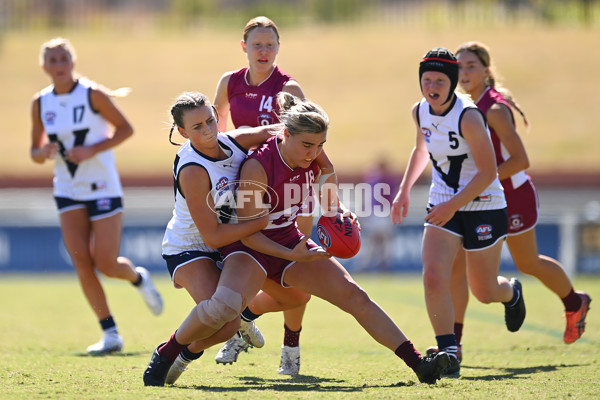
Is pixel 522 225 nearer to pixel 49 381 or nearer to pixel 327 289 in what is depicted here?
pixel 327 289

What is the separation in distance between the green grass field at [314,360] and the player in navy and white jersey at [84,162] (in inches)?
25.9

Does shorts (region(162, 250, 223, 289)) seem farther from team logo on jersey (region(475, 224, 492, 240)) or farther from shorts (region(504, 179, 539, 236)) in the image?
shorts (region(504, 179, 539, 236))

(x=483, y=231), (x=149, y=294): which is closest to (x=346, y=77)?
(x=149, y=294)

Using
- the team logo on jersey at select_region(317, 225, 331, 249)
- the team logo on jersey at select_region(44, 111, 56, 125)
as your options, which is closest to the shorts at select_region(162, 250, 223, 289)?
the team logo on jersey at select_region(317, 225, 331, 249)

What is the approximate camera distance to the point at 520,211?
5879 millimetres

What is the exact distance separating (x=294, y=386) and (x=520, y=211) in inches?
89.8

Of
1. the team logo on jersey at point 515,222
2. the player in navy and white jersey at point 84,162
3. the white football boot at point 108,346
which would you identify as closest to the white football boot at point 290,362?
the white football boot at point 108,346

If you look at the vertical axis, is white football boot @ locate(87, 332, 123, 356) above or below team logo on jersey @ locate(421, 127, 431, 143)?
below

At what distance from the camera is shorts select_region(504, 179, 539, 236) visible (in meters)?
5.87

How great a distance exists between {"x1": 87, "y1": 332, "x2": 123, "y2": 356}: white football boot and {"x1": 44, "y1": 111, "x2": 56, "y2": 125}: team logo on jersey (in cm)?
179

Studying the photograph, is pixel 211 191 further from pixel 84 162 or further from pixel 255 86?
pixel 84 162

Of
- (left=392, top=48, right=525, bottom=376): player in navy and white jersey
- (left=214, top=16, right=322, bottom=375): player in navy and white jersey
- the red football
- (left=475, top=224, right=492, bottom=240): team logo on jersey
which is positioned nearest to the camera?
the red football

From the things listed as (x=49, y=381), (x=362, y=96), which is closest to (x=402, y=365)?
(x=49, y=381)

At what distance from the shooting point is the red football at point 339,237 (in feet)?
15.1
